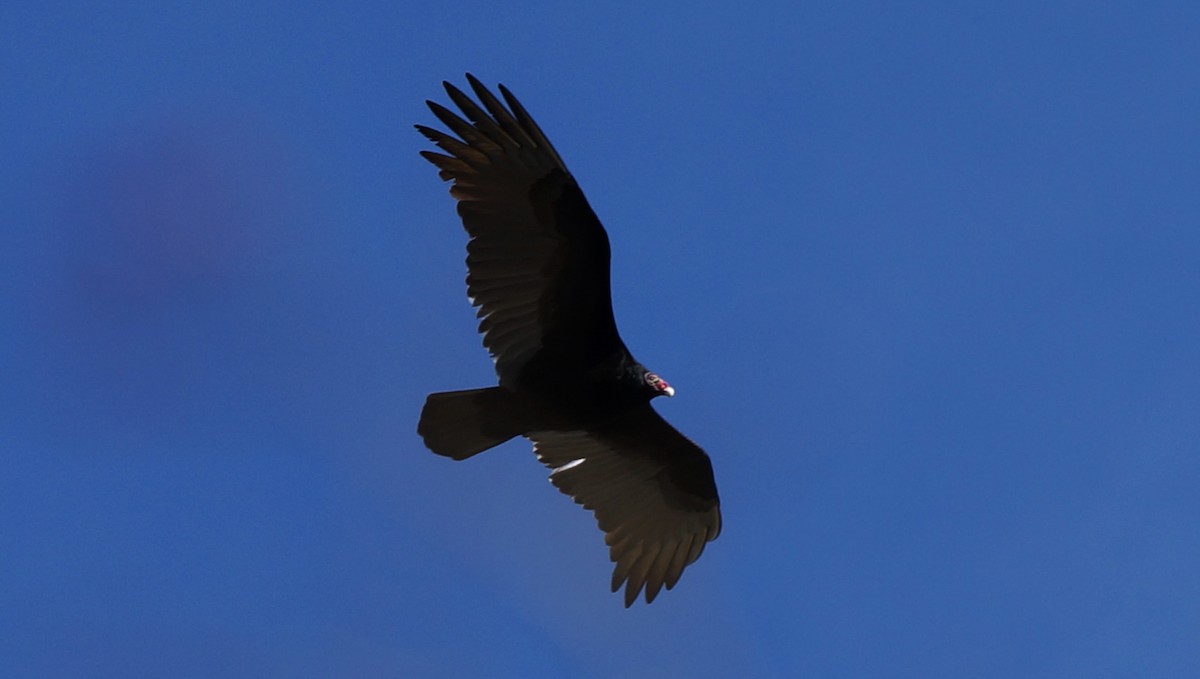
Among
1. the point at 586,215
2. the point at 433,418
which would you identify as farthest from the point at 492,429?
the point at 586,215

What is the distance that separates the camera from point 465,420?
12.5 m

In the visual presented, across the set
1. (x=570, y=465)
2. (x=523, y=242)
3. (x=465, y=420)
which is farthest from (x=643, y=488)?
(x=523, y=242)

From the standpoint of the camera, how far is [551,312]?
497 inches

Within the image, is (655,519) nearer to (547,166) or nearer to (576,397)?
(576,397)

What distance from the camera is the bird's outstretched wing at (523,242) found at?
1222 cm

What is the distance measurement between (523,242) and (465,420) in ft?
4.02

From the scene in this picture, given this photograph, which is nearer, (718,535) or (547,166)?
(547,166)

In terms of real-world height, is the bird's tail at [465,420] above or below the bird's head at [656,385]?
below

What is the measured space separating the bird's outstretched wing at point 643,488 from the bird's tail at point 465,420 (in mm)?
851

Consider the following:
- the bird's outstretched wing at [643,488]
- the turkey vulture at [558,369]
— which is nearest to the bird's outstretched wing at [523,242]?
the turkey vulture at [558,369]

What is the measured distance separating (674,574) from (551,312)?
217cm

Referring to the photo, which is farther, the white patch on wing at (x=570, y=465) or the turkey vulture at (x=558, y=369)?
the white patch on wing at (x=570, y=465)

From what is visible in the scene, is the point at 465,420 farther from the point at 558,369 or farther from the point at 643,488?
the point at 643,488

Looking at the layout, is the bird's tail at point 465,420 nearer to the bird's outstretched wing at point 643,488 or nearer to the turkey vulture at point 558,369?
the turkey vulture at point 558,369
